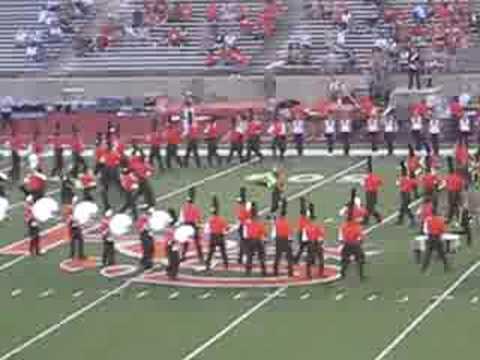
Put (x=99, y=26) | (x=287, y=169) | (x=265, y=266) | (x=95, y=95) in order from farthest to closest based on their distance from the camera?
(x=99, y=26), (x=95, y=95), (x=287, y=169), (x=265, y=266)

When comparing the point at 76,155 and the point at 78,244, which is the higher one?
the point at 76,155

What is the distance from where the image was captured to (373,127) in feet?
108

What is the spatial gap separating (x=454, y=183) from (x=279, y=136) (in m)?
7.75

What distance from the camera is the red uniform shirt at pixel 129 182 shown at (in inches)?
1040

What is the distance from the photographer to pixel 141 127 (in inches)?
1430

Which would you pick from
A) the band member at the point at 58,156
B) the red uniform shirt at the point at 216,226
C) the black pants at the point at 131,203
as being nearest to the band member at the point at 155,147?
the band member at the point at 58,156

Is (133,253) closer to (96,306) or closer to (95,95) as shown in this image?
(96,306)

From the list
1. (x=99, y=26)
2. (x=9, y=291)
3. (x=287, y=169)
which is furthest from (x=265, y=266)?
(x=99, y=26)

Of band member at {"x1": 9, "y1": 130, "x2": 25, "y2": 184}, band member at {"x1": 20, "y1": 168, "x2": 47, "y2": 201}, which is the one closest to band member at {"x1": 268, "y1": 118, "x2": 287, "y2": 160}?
band member at {"x1": 9, "y1": 130, "x2": 25, "y2": 184}

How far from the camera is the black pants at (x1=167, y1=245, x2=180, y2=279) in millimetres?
21925

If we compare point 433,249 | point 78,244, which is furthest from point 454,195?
point 78,244

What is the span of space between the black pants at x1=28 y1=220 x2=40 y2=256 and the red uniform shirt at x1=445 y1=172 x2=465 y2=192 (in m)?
5.67

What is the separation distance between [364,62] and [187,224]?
16678 mm

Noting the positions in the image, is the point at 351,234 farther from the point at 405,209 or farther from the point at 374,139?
the point at 374,139
